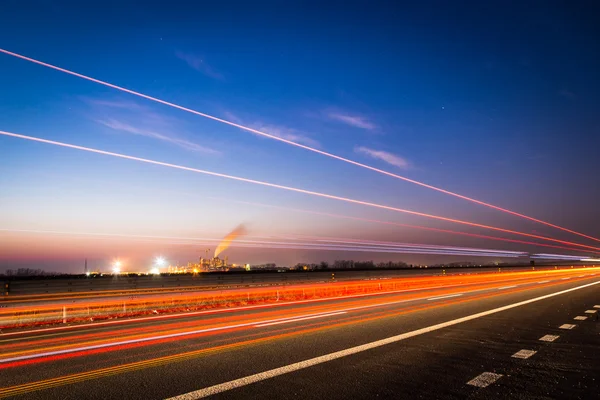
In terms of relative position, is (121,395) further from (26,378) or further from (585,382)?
(585,382)

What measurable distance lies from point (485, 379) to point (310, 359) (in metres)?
3.06

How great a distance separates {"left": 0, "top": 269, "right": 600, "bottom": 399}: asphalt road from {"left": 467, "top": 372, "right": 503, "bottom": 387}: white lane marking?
2 centimetres

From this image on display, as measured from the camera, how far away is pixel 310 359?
7.30 metres

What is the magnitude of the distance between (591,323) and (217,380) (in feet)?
37.7

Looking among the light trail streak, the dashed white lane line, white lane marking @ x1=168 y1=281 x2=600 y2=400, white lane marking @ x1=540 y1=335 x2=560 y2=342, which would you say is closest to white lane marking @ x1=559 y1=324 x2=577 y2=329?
white lane marking @ x1=540 y1=335 x2=560 y2=342

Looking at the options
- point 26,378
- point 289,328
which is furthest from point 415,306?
point 26,378

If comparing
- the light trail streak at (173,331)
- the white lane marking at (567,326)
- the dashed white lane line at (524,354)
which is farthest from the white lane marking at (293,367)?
the light trail streak at (173,331)

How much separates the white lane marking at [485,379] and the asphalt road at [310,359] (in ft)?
0.05

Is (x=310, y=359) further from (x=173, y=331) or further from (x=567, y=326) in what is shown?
(x=567, y=326)

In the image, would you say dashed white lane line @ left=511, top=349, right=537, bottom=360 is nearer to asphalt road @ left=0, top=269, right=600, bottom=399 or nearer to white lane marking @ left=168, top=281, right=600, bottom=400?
asphalt road @ left=0, top=269, right=600, bottom=399

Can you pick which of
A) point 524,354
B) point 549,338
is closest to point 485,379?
point 524,354

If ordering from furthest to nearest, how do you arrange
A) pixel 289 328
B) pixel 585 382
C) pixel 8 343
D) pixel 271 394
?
pixel 289 328 < pixel 8 343 < pixel 585 382 < pixel 271 394

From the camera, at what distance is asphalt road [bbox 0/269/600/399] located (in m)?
5.60

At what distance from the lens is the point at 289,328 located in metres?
11.1
